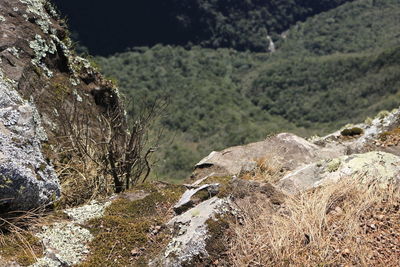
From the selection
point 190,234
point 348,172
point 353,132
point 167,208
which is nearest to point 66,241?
point 190,234

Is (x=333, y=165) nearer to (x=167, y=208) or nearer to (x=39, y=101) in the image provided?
(x=167, y=208)

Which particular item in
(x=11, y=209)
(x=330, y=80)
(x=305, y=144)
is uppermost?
(x=11, y=209)

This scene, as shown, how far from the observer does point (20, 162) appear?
483cm

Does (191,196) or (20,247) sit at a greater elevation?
(20,247)

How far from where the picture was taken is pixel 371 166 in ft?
20.1

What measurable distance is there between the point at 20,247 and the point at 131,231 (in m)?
1.12

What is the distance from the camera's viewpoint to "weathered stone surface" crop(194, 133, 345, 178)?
28.9ft

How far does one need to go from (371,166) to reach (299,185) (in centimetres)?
94

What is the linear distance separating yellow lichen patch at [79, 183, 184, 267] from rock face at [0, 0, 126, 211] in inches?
27.3

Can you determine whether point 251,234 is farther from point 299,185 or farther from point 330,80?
point 330,80

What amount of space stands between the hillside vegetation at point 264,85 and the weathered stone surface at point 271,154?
83.2 meters

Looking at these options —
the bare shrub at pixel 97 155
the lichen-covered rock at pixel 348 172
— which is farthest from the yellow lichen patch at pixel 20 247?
the lichen-covered rock at pixel 348 172

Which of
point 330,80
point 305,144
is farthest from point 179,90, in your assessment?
point 305,144

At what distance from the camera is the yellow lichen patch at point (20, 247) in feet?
14.4
